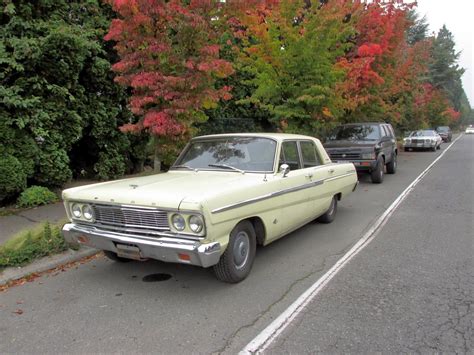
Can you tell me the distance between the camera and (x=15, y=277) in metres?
4.69

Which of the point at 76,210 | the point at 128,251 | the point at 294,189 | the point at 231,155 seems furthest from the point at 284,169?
the point at 76,210

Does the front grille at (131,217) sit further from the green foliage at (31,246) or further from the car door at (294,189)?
the car door at (294,189)

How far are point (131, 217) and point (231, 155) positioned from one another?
1784 millimetres

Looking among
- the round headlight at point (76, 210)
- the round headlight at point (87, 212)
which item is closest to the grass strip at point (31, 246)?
the round headlight at point (76, 210)

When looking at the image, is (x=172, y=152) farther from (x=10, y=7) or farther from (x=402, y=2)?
(x=402, y=2)

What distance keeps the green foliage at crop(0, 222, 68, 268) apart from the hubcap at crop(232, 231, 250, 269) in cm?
252

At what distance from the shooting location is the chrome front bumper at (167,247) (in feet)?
12.4

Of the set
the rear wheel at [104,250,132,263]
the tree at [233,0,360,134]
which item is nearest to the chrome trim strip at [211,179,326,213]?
the rear wheel at [104,250,132,263]

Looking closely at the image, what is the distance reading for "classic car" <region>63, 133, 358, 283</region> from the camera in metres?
3.87

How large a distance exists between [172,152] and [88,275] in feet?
11.9

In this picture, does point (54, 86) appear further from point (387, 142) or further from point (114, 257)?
point (387, 142)

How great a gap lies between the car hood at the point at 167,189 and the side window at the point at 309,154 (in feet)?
4.61

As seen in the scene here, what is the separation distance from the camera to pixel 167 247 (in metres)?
3.83

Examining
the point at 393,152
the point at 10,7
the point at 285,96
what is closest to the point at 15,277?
the point at 10,7
